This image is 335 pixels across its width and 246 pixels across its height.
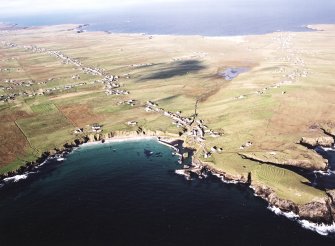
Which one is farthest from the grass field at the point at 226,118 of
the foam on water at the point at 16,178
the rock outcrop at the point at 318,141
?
the foam on water at the point at 16,178

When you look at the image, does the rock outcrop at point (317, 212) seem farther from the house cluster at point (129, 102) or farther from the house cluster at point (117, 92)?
the house cluster at point (117, 92)

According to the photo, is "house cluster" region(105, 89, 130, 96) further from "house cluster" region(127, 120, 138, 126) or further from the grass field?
"house cluster" region(127, 120, 138, 126)

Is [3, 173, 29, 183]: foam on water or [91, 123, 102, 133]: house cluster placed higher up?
[91, 123, 102, 133]: house cluster

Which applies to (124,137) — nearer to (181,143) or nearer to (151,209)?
(181,143)

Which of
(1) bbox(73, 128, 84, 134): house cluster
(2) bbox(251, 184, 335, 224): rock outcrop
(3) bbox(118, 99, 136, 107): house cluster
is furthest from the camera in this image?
(3) bbox(118, 99, 136, 107): house cluster

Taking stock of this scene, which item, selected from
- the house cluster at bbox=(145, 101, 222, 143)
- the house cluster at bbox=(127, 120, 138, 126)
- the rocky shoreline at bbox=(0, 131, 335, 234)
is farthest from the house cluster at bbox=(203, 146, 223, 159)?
the house cluster at bbox=(127, 120, 138, 126)
